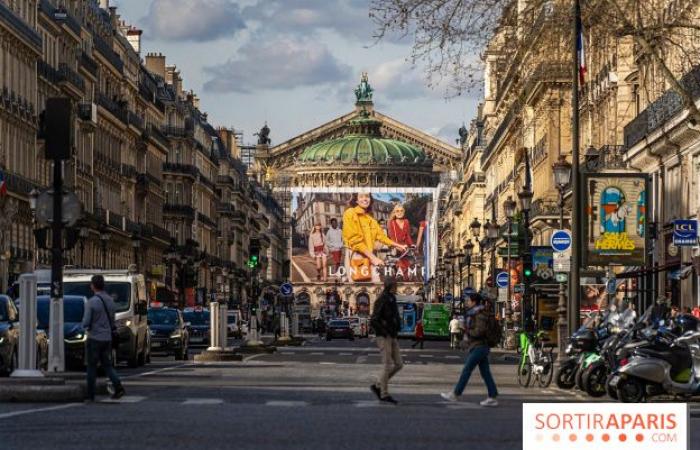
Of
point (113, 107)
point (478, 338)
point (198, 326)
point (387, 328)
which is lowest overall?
point (198, 326)

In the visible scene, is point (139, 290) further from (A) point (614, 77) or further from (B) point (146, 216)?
(B) point (146, 216)

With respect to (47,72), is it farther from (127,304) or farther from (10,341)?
(10,341)

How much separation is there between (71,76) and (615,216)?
157 ft

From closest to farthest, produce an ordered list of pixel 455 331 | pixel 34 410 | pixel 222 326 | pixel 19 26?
1. pixel 34 410
2. pixel 222 326
3. pixel 19 26
4. pixel 455 331

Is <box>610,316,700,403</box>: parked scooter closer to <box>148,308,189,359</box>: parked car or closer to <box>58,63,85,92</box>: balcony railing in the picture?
<box>148,308,189,359</box>: parked car

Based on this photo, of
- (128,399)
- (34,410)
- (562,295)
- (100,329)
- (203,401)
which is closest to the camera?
(34,410)

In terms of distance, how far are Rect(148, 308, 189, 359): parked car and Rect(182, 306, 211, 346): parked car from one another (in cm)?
1639

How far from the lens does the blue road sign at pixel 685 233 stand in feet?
121

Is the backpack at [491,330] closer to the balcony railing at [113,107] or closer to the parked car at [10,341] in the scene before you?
the parked car at [10,341]

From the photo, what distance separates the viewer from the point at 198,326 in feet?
227

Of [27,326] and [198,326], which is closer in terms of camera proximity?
[27,326]

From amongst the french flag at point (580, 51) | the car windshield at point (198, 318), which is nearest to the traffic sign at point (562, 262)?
the french flag at point (580, 51)

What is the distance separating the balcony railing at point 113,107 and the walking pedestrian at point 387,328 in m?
72.8

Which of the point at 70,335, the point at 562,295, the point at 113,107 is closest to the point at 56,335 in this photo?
the point at 70,335
